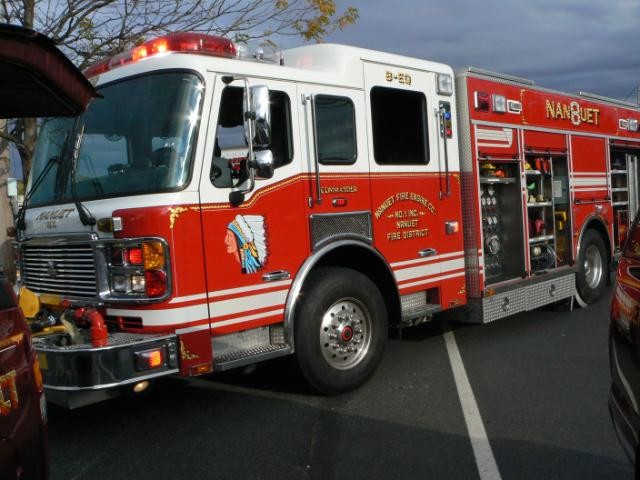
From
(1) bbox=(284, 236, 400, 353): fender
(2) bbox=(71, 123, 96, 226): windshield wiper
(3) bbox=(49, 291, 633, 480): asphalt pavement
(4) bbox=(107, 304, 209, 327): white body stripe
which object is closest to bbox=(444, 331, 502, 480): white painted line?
(3) bbox=(49, 291, 633, 480): asphalt pavement

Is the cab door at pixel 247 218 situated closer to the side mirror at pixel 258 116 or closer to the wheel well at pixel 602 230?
the side mirror at pixel 258 116

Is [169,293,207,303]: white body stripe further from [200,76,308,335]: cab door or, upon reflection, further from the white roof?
the white roof

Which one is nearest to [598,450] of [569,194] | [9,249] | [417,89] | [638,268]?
[638,268]

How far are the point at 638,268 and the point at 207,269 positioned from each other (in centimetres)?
265

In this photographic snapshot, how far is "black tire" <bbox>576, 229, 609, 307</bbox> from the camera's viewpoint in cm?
846

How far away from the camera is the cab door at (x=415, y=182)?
575cm

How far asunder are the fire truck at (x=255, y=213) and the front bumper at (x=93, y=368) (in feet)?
0.04

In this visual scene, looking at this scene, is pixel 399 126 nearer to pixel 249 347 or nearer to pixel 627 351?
pixel 249 347

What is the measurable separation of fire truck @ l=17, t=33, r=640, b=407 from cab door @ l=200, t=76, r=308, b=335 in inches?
0.5

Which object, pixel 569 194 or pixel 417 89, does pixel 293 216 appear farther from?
pixel 569 194

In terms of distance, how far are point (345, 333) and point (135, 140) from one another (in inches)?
86.2

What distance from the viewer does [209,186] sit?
14.9 ft

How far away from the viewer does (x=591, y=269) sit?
8898mm

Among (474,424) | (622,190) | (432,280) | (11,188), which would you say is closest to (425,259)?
(432,280)
